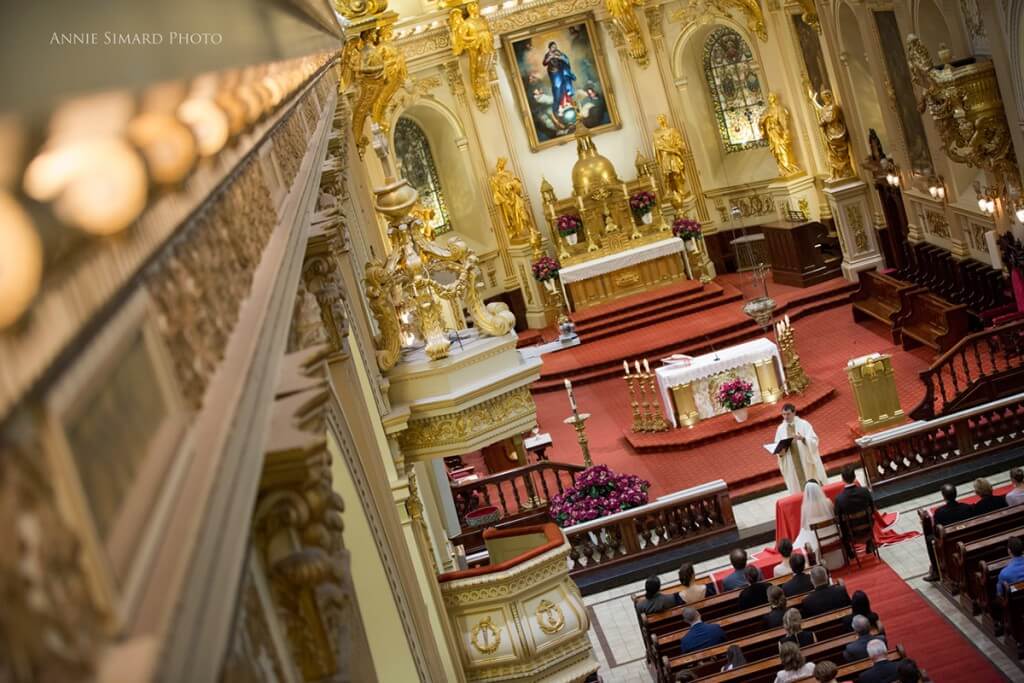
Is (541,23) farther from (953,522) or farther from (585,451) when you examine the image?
(953,522)

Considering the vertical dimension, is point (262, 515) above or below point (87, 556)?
below

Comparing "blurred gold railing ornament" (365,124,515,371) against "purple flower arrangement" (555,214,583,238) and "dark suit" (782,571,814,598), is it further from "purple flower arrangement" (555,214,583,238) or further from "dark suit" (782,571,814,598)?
"purple flower arrangement" (555,214,583,238)

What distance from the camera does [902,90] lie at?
20.2m

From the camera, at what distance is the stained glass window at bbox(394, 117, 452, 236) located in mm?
28547

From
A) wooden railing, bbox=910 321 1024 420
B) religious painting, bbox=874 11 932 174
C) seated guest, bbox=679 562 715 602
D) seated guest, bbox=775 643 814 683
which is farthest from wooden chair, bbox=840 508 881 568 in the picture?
religious painting, bbox=874 11 932 174

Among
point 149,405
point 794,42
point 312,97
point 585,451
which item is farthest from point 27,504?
point 794,42

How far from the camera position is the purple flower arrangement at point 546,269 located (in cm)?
2653

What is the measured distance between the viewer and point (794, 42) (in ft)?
82.4

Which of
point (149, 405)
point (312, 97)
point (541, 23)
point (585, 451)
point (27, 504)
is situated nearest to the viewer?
point (27, 504)

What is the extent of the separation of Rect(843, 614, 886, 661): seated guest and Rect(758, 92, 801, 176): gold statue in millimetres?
17274

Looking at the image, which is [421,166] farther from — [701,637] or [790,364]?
[701,637]

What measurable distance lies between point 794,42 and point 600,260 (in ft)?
17.4

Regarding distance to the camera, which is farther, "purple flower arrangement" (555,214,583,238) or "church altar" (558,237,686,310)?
"purple flower arrangement" (555,214,583,238)

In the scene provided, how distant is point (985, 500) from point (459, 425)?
496 cm
